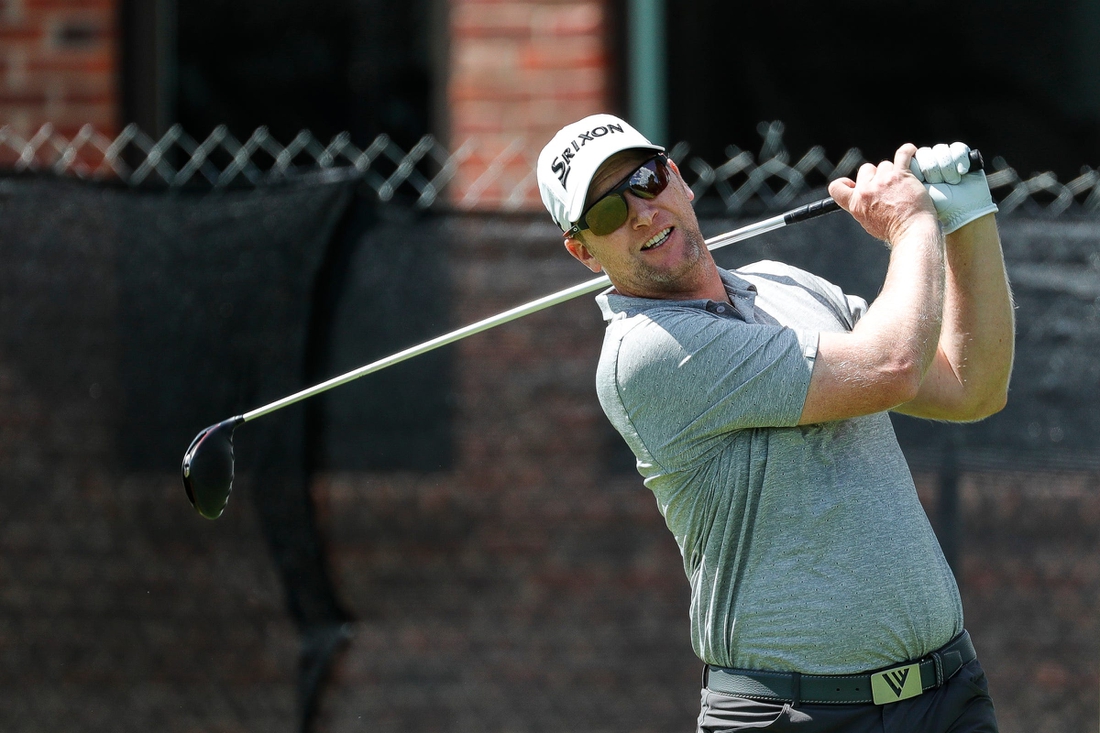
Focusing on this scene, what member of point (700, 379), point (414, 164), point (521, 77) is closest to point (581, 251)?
point (700, 379)

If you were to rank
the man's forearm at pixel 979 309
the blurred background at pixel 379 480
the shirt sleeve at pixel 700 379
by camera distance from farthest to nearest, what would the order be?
the blurred background at pixel 379 480, the man's forearm at pixel 979 309, the shirt sleeve at pixel 700 379

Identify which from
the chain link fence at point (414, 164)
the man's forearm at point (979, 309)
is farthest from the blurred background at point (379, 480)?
the man's forearm at point (979, 309)

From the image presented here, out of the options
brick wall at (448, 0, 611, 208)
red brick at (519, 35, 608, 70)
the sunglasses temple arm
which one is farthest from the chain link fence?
the sunglasses temple arm

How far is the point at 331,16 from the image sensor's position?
16.6 ft

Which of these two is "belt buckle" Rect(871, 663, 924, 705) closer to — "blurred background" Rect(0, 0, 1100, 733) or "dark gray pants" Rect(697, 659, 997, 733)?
"dark gray pants" Rect(697, 659, 997, 733)

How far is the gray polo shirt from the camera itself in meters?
2.18

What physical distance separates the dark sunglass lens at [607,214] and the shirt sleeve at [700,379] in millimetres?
176

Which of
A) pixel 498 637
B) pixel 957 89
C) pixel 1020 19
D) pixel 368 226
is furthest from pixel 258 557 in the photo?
pixel 1020 19

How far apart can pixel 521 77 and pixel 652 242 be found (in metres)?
2.36

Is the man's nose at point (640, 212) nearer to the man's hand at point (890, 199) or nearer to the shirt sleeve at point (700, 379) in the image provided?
the shirt sleeve at point (700, 379)

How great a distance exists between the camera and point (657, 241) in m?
2.34

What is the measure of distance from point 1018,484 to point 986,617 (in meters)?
0.38

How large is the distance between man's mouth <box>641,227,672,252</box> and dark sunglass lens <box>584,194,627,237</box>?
59 mm

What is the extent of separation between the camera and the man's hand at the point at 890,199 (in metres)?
2.24
